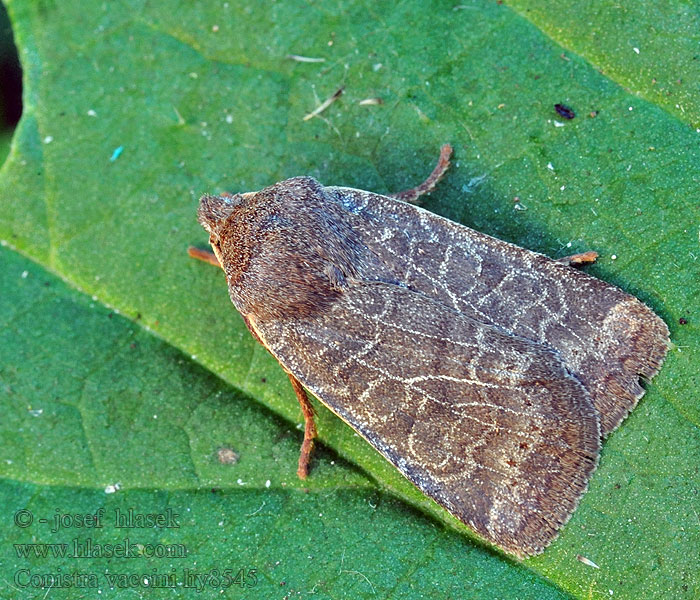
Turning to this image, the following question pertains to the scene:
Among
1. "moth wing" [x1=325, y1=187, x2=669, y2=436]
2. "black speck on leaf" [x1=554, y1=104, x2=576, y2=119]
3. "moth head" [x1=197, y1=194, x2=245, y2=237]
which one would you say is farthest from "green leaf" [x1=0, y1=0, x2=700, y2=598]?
"moth head" [x1=197, y1=194, x2=245, y2=237]

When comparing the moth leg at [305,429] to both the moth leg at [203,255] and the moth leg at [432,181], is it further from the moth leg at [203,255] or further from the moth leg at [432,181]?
the moth leg at [432,181]

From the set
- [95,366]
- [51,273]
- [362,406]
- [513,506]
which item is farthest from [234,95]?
[513,506]

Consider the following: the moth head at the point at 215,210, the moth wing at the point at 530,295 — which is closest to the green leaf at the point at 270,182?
the moth wing at the point at 530,295

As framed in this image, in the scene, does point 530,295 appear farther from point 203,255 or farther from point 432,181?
point 203,255

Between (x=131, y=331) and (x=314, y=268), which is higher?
(x=314, y=268)

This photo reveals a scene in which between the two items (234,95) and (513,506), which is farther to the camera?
(234,95)

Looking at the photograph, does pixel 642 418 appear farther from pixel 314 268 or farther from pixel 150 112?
pixel 150 112

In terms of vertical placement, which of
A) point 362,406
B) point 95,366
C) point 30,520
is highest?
point 362,406

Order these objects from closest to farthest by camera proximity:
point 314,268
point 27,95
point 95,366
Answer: point 314,268 < point 95,366 < point 27,95
